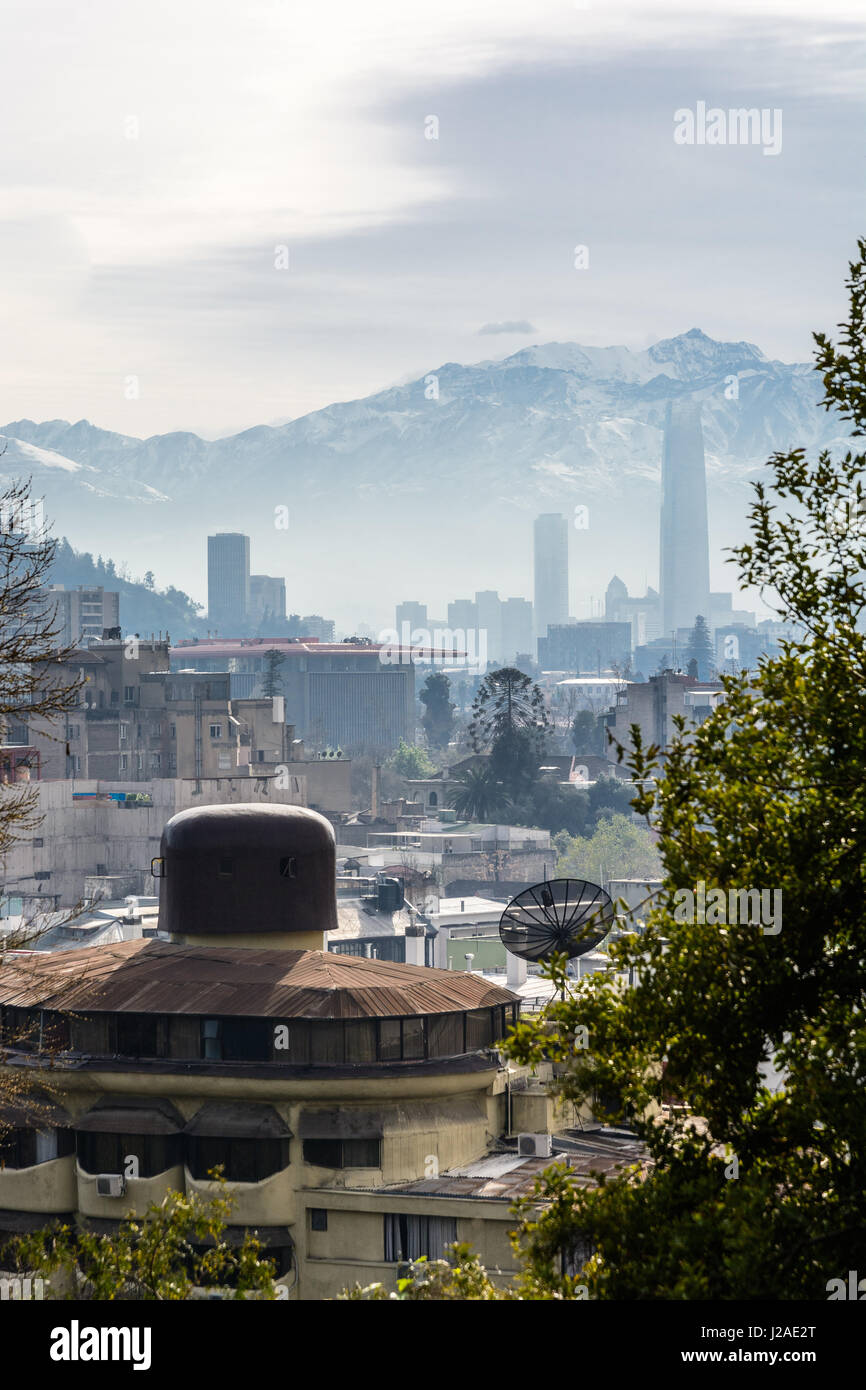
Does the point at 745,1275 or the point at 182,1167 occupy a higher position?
the point at 745,1275

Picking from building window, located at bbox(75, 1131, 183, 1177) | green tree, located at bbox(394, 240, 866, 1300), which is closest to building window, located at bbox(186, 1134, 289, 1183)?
building window, located at bbox(75, 1131, 183, 1177)

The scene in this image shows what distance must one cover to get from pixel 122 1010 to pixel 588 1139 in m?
10.1

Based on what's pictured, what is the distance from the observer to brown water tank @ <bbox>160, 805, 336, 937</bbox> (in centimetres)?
4344

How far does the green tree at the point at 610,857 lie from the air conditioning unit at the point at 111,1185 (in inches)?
5323

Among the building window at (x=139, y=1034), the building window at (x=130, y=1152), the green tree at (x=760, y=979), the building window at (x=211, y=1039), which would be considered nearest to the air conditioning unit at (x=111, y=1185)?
the building window at (x=130, y=1152)

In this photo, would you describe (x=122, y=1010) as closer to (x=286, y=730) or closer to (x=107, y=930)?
(x=107, y=930)

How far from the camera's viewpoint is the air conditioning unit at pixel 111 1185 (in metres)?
36.1

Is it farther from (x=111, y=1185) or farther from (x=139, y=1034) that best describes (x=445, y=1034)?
(x=111, y=1185)

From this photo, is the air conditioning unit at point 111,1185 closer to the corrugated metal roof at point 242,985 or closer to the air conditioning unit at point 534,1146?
the corrugated metal roof at point 242,985

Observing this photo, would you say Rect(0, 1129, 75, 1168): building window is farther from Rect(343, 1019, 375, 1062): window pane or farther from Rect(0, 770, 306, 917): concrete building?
Rect(0, 770, 306, 917): concrete building

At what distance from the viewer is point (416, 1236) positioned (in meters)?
34.3

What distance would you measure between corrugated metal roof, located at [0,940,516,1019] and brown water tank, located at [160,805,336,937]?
101cm
